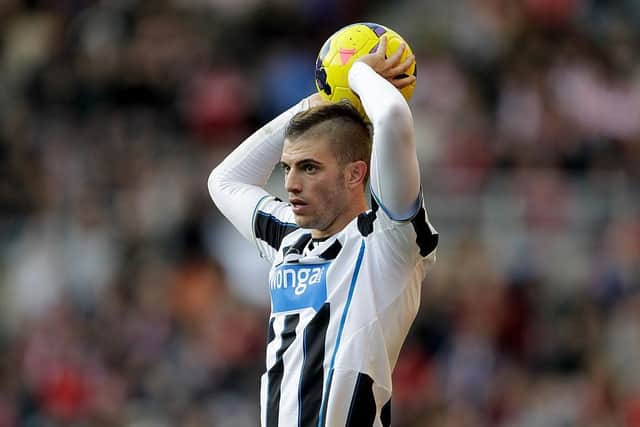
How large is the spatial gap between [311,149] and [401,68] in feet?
1.52

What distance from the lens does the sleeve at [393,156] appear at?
15.8 feet

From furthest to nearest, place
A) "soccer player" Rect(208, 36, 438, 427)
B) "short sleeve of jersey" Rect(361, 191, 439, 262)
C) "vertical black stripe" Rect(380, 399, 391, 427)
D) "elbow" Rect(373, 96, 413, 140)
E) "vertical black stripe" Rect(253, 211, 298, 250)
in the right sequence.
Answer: "vertical black stripe" Rect(253, 211, 298, 250) < "vertical black stripe" Rect(380, 399, 391, 427) < "soccer player" Rect(208, 36, 438, 427) < "short sleeve of jersey" Rect(361, 191, 439, 262) < "elbow" Rect(373, 96, 413, 140)

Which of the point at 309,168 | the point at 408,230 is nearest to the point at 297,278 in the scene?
the point at 309,168

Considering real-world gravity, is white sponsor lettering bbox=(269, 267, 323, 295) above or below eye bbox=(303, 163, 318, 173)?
below

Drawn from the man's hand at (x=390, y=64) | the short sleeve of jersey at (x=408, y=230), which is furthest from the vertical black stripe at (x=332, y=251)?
the man's hand at (x=390, y=64)

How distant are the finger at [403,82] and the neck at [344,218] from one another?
437 mm

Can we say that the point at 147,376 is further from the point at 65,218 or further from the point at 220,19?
the point at 220,19

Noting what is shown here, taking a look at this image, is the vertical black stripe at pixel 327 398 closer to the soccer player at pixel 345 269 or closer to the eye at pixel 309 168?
the soccer player at pixel 345 269

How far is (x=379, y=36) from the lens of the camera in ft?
18.1

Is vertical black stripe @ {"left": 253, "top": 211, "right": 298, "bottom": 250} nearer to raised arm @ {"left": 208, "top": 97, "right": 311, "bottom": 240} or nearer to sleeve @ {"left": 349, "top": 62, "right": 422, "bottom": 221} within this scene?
raised arm @ {"left": 208, "top": 97, "right": 311, "bottom": 240}

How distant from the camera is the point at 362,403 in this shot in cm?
511

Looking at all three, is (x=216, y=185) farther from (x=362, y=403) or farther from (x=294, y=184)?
(x=362, y=403)

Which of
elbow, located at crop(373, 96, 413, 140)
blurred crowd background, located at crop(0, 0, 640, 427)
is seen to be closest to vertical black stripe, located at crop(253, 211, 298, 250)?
elbow, located at crop(373, 96, 413, 140)

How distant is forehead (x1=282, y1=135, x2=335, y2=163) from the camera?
5262mm
